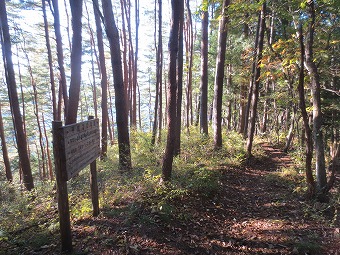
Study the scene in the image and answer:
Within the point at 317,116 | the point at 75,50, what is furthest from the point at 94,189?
the point at 317,116

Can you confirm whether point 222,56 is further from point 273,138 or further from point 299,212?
point 273,138

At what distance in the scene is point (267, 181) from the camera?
7.83 meters

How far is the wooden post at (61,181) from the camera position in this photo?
3205mm

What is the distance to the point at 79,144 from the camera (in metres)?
3.78

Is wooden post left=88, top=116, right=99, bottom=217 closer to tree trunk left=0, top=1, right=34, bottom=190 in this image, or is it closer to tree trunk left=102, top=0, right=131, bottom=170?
tree trunk left=102, top=0, right=131, bottom=170

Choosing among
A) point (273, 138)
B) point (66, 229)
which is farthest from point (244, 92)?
point (66, 229)

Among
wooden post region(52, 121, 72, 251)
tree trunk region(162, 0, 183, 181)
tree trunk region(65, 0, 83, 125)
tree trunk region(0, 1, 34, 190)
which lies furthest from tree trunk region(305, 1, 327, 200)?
tree trunk region(0, 1, 34, 190)

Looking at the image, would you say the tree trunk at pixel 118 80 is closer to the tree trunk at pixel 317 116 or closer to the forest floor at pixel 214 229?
the forest floor at pixel 214 229

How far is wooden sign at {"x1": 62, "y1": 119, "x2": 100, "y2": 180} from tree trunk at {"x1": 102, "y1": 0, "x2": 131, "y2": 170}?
2921 mm

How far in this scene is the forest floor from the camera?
3861 mm

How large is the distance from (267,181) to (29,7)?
581 inches

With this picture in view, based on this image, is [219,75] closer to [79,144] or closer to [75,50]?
[75,50]

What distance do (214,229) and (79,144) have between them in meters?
3.06

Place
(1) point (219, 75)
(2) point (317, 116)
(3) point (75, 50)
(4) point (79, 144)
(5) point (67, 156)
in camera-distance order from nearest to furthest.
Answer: (5) point (67, 156) < (4) point (79, 144) < (2) point (317, 116) < (3) point (75, 50) < (1) point (219, 75)
